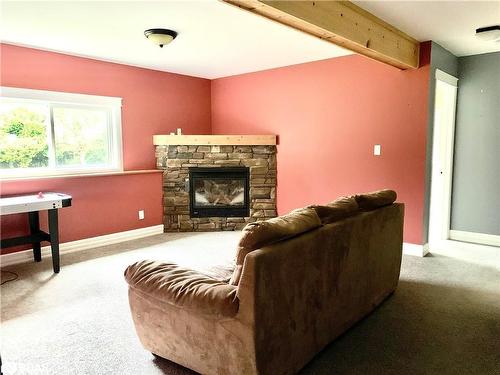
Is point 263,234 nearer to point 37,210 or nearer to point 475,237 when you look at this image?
point 37,210

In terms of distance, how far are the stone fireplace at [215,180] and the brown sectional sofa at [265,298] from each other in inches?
121

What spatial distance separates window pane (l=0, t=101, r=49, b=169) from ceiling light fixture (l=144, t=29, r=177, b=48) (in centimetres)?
173

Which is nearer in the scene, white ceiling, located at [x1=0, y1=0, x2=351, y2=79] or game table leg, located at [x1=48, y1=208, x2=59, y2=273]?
white ceiling, located at [x1=0, y1=0, x2=351, y2=79]

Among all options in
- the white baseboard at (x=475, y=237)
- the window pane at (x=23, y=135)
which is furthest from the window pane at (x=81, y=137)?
the white baseboard at (x=475, y=237)

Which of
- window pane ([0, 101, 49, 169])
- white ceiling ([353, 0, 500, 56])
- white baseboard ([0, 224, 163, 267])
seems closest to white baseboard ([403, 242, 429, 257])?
white ceiling ([353, 0, 500, 56])

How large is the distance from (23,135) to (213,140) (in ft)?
7.74

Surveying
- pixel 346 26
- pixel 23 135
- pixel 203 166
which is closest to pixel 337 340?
pixel 346 26

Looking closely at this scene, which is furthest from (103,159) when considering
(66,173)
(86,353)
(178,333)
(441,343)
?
(441,343)

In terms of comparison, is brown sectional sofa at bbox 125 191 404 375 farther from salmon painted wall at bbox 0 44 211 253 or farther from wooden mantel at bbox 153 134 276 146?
wooden mantel at bbox 153 134 276 146

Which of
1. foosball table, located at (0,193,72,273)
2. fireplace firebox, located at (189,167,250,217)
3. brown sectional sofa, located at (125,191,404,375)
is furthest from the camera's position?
fireplace firebox, located at (189,167,250,217)

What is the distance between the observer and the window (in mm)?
4113

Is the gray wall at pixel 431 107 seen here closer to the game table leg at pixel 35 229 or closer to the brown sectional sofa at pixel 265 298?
the brown sectional sofa at pixel 265 298

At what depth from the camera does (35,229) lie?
4.01m

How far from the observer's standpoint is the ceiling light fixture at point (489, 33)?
3.44 metres
